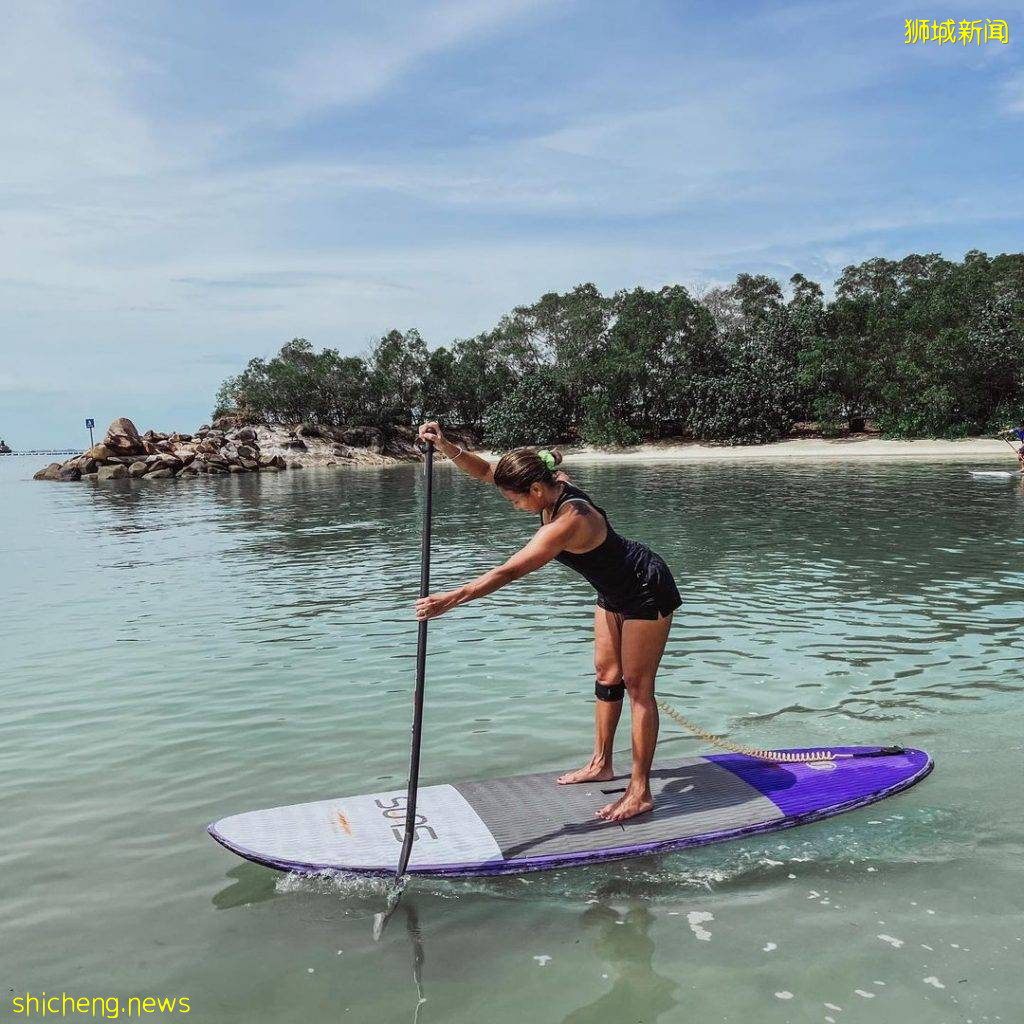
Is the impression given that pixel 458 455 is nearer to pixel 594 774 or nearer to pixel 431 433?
pixel 431 433

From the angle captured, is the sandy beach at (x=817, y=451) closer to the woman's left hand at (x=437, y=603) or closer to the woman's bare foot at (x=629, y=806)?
the woman's bare foot at (x=629, y=806)

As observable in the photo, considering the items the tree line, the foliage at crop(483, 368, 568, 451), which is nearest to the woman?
the tree line

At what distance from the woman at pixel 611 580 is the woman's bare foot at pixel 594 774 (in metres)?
0.36

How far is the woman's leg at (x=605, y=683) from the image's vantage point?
593cm

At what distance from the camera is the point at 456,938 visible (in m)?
4.69

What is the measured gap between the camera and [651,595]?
18.3ft

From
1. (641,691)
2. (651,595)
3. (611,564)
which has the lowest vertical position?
(641,691)

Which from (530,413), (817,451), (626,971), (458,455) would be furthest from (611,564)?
(530,413)

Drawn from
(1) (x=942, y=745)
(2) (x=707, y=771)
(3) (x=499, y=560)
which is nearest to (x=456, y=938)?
(2) (x=707, y=771)

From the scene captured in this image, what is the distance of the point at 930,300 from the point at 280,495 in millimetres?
43914

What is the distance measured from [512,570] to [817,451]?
5814cm

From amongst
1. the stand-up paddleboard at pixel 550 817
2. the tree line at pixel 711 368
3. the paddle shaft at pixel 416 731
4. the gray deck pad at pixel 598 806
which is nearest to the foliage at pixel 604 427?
the tree line at pixel 711 368

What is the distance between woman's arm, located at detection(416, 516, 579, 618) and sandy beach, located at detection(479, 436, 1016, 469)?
42080mm

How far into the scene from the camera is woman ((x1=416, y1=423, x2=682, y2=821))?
209 inches
